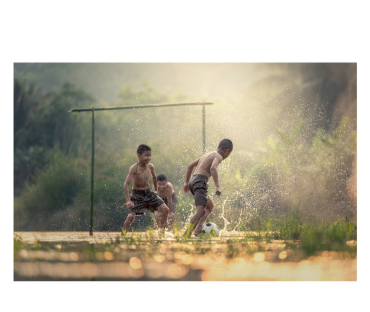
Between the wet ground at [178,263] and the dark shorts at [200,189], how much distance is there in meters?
0.85

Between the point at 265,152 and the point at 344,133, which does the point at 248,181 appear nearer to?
the point at 265,152

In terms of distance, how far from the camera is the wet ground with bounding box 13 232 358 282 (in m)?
3.36

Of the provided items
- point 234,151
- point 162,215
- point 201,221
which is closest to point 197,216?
point 201,221

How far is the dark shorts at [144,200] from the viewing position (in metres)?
5.84

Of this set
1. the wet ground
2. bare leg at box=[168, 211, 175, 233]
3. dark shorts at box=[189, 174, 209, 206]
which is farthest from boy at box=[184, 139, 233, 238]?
bare leg at box=[168, 211, 175, 233]

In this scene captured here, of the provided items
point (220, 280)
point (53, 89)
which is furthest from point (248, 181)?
point (53, 89)

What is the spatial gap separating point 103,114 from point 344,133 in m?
12.4

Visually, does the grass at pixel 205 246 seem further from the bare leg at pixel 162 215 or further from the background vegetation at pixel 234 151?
the background vegetation at pixel 234 151

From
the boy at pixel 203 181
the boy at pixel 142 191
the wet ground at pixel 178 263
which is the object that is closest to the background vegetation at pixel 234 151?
the boy at pixel 203 181

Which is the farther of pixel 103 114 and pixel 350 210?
pixel 103 114

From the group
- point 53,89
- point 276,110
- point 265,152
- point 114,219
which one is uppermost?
point 53,89

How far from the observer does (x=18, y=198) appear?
10242 millimetres

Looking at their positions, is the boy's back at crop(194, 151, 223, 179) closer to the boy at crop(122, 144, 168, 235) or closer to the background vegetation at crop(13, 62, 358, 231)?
the boy at crop(122, 144, 168, 235)

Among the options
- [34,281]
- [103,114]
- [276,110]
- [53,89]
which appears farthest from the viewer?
[103,114]
